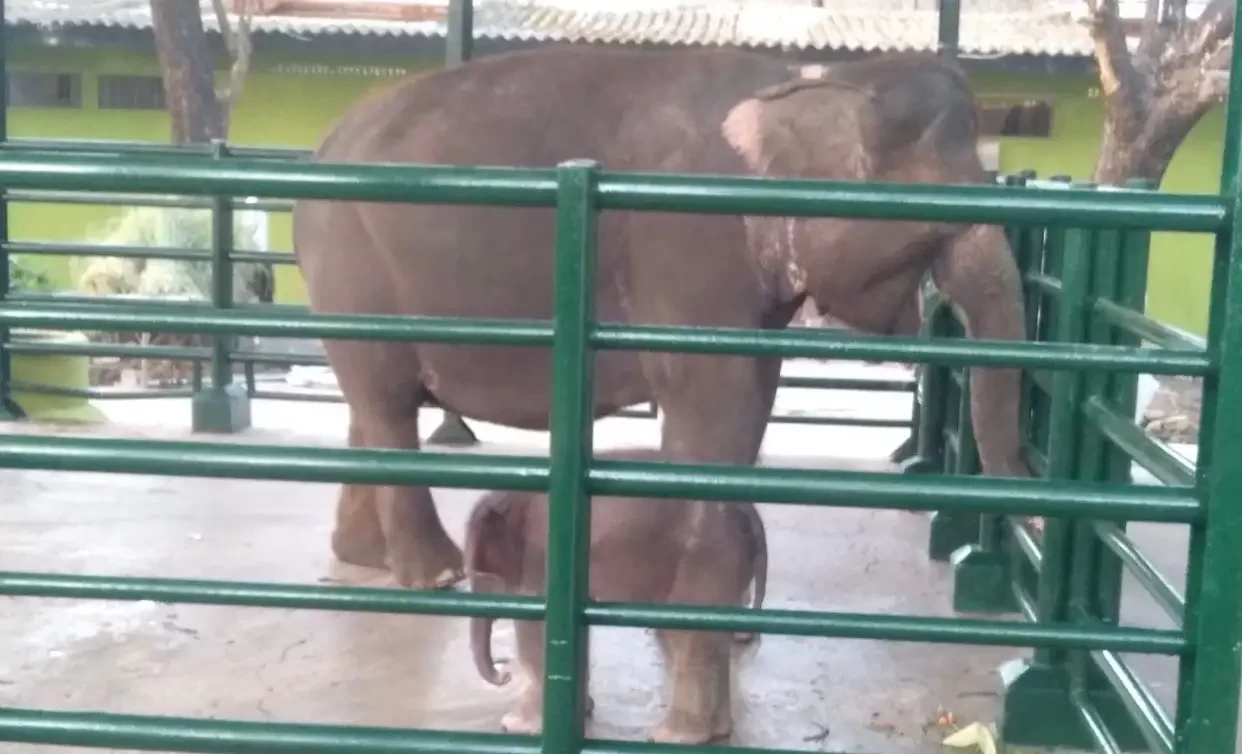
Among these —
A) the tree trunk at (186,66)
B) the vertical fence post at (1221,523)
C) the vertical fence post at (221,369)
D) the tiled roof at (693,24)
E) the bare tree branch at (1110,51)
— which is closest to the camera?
the vertical fence post at (1221,523)

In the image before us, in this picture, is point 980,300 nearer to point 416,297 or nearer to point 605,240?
point 605,240

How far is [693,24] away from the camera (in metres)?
10.6

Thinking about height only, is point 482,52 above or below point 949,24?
above

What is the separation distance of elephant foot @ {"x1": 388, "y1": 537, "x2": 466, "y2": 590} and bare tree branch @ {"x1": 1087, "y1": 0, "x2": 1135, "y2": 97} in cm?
510

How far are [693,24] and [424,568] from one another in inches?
309

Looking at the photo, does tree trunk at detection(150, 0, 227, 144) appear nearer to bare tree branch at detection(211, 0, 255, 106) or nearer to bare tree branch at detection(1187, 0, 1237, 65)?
bare tree branch at detection(211, 0, 255, 106)

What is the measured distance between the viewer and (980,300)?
8.80 ft

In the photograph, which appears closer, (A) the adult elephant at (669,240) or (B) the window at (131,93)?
(A) the adult elephant at (669,240)

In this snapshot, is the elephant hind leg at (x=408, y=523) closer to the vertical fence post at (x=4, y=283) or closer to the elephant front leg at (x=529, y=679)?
the elephant front leg at (x=529, y=679)

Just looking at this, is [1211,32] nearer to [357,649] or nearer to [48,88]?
[357,649]

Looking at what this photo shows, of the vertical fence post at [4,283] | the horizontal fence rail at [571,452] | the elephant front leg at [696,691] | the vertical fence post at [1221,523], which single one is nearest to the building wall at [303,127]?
the vertical fence post at [4,283]

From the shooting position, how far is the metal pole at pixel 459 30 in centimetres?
496

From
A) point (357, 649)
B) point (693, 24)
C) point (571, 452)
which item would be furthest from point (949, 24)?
point (693, 24)

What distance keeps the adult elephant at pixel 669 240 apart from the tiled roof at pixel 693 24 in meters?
6.43
